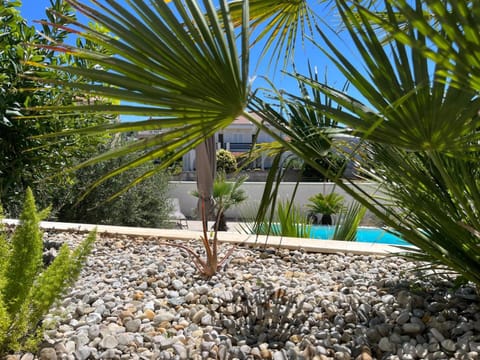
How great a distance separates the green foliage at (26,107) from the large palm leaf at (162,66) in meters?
1.55

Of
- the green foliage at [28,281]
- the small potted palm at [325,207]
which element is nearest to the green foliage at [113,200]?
the small potted palm at [325,207]

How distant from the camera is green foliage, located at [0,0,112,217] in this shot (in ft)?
9.36

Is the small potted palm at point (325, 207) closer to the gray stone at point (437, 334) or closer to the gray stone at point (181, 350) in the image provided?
the gray stone at point (437, 334)

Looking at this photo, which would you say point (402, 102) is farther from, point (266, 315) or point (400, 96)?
point (266, 315)

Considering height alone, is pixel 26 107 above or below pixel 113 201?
above

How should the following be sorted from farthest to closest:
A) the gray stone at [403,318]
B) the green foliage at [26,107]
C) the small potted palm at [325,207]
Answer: the small potted palm at [325,207] → the green foliage at [26,107] → the gray stone at [403,318]

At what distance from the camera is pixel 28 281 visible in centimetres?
169

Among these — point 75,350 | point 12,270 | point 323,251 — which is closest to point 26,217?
point 12,270

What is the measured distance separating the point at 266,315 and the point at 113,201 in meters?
5.45

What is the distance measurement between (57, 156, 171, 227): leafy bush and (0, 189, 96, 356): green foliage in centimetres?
510

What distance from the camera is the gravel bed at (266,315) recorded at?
1.69 metres

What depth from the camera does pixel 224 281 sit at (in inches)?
98.3

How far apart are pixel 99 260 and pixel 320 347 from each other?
6.46 feet

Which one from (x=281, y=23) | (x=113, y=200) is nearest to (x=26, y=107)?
(x=281, y=23)
